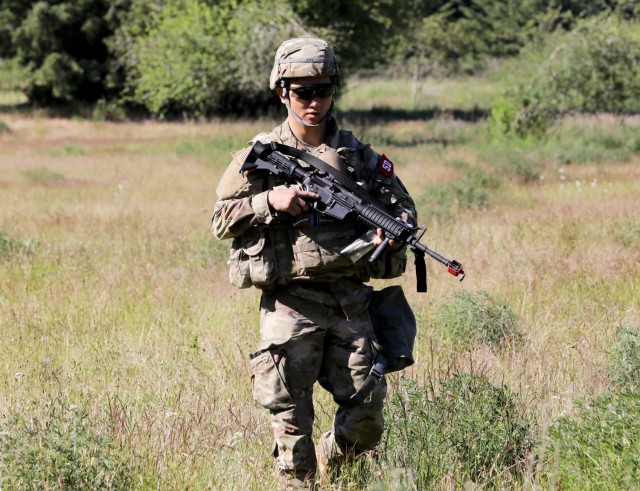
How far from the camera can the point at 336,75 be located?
3777 mm

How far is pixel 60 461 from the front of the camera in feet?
10.5

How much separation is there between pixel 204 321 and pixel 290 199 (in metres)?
2.99

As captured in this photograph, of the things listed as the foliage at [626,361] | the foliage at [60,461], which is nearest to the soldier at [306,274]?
the foliage at [60,461]

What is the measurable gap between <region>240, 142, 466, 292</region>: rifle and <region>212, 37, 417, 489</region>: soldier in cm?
4

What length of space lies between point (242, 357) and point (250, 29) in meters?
20.5

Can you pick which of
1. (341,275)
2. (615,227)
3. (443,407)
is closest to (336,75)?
(341,275)

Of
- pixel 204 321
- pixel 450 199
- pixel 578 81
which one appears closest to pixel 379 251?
pixel 204 321

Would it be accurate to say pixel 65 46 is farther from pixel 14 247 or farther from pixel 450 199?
pixel 14 247

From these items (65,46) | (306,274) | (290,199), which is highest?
(290,199)

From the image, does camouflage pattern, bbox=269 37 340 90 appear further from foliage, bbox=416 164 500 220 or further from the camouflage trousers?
foliage, bbox=416 164 500 220

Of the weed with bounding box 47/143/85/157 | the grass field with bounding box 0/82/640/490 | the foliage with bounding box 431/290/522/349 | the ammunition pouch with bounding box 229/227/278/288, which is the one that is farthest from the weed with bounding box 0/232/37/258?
the weed with bounding box 47/143/85/157

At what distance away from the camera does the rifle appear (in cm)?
359

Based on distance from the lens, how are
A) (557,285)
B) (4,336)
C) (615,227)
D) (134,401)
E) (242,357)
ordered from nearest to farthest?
(134,401)
(242,357)
(4,336)
(557,285)
(615,227)

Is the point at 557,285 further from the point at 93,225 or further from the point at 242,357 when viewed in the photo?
the point at 93,225
